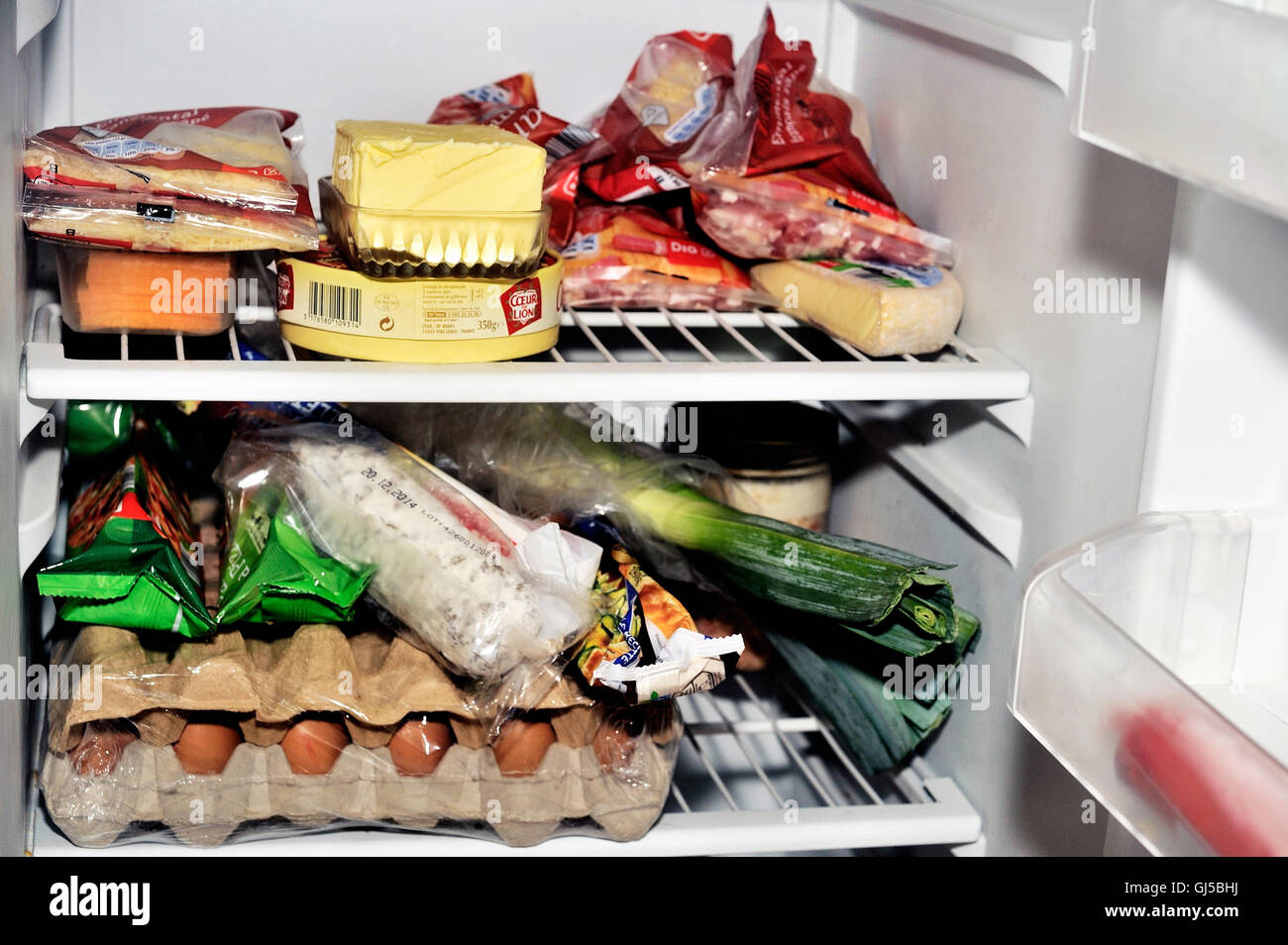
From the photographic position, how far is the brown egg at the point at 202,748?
98cm

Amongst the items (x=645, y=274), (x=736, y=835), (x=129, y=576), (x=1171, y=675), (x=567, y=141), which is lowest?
(x=736, y=835)

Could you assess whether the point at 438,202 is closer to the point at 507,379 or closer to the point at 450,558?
the point at 507,379

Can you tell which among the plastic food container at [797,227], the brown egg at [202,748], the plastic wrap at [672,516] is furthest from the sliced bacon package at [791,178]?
the brown egg at [202,748]

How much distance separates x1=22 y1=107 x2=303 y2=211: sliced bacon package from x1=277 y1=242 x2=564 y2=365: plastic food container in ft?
0.21

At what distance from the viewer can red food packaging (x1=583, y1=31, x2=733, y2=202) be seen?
1.24 m

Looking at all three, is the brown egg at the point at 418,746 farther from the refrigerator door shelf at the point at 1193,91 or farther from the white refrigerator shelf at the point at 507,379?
the refrigerator door shelf at the point at 1193,91

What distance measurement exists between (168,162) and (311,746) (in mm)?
452

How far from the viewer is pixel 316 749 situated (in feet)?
3.27

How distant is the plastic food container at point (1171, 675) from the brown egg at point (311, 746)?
53cm

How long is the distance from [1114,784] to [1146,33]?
1.17 feet

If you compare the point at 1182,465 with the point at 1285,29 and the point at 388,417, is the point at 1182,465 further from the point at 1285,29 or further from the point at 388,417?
the point at 388,417

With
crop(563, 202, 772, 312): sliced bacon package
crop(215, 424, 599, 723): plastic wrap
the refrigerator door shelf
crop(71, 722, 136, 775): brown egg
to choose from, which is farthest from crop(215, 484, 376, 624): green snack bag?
the refrigerator door shelf

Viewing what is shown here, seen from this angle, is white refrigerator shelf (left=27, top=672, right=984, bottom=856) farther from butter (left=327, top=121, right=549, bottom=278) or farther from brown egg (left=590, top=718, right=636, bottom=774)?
butter (left=327, top=121, right=549, bottom=278)

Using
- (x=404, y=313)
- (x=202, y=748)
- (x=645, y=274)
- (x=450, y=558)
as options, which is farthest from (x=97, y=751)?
(x=645, y=274)
